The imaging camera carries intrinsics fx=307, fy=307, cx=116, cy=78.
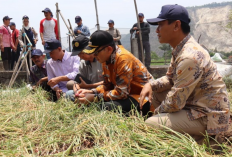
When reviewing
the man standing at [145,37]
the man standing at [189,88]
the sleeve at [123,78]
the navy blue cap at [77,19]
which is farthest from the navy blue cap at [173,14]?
the navy blue cap at [77,19]

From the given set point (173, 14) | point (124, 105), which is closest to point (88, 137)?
point (124, 105)

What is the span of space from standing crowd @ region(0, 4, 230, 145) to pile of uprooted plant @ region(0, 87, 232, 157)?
5.7 inches

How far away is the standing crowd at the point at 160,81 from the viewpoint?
2393mm

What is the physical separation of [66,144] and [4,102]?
2.17 metres

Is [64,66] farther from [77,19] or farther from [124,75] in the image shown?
[77,19]

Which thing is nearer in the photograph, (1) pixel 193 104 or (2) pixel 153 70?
(1) pixel 193 104

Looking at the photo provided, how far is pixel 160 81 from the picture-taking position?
2938 millimetres

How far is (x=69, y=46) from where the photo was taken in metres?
8.07

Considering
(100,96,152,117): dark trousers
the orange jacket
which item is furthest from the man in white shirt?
(100,96,152,117): dark trousers

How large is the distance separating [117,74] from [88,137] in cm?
77

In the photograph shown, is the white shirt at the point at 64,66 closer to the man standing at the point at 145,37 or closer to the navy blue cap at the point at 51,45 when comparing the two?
the navy blue cap at the point at 51,45

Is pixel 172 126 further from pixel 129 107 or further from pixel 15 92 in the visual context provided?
pixel 15 92

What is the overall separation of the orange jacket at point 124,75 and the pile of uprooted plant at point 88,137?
0.23 meters

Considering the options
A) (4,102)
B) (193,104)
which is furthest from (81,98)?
(4,102)
